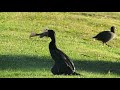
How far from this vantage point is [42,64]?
55.5ft

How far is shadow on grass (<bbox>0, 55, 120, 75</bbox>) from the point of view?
15950 millimetres

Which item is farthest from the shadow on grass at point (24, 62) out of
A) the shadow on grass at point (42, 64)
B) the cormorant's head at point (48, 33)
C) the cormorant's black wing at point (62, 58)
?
the cormorant's black wing at point (62, 58)

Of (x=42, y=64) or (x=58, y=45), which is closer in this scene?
(x=42, y=64)

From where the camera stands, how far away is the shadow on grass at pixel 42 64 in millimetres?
15950

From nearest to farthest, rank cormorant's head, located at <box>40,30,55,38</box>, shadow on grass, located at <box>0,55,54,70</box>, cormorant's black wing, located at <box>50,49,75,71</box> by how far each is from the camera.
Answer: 1. cormorant's black wing, located at <box>50,49,75,71</box>
2. cormorant's head, located at <box>40,30,55,38</box>
3. shadow on grass, located at <box>0,55,54,70</box>

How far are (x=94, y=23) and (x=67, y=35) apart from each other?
3490 millimetres

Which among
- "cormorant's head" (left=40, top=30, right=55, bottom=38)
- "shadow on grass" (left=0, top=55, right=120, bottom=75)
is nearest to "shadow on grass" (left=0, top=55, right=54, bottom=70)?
"shadow on grass" (left=0, top=55, right=120, bottom=75)

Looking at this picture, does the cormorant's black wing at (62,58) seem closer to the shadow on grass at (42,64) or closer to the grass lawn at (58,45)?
the grass lawn at (58,45)

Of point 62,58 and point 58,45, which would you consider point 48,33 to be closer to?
point 62,58

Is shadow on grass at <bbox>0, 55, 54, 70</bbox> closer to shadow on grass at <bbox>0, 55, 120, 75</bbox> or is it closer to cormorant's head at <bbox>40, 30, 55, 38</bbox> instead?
shadow on grass at <bbox>0, 55, 120, 75</bbox>

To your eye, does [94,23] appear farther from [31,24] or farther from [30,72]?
[30,72]

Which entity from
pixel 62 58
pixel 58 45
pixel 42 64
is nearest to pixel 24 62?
pixel 42 64
